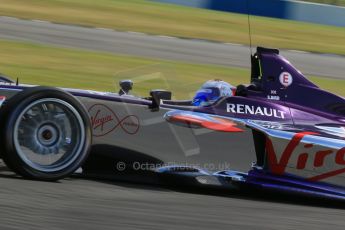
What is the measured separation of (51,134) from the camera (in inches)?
222

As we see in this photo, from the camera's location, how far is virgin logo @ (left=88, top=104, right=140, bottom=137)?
19.8 ft

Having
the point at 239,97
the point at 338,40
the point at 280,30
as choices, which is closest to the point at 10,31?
the point at 280,30

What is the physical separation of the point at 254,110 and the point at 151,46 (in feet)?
38.5

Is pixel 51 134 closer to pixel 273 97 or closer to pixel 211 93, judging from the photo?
pixel 211 93

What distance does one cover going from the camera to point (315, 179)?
6.16 metres

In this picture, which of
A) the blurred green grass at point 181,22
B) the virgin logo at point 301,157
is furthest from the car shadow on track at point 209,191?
the blurred green grass at point 181,22

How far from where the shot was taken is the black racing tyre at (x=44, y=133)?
5441 mm

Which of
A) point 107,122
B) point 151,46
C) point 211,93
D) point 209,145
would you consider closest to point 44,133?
point 107,122

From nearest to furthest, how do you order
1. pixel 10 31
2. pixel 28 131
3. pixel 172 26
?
pixel 28 131 < pixel 10 31 < pixel 172 26

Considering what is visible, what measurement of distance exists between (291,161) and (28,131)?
2116 millimetres

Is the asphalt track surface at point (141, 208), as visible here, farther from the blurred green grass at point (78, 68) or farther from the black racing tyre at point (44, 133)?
the blurred green grass at point (78, 68)

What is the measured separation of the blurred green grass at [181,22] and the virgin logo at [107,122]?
14236 mm

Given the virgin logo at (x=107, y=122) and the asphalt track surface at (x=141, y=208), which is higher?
the virgin logo at (x=107, y=122)

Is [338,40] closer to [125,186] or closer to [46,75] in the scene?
[46,75]
